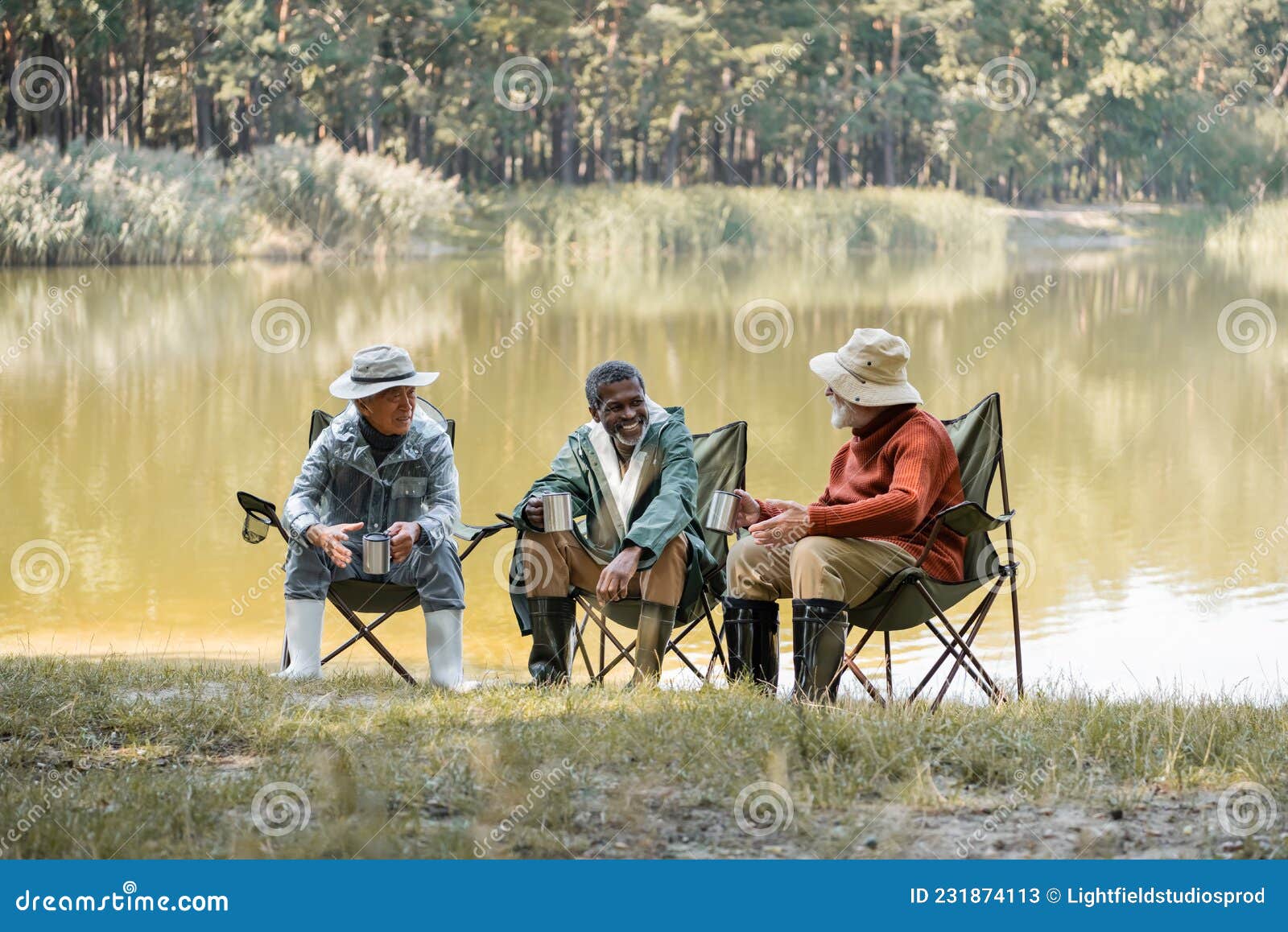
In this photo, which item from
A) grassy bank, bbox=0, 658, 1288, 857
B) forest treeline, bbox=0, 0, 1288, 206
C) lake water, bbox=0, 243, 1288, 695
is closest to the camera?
grassy bank, bbox=0, 658, 1288, 857

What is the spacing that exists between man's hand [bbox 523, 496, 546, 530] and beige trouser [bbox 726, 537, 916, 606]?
44cm

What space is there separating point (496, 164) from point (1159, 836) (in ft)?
106

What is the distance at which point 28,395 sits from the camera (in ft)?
31.4

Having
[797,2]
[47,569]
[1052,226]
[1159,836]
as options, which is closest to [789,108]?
[797,2]

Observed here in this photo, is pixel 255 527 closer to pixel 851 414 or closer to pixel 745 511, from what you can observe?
pixel 745 511

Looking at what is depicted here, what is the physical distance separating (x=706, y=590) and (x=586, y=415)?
5262mm

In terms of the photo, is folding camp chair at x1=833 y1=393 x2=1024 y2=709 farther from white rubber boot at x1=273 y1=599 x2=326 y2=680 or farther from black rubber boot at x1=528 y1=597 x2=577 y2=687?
white rubber boot at x1=273 y1=599 x2=326 y2=680

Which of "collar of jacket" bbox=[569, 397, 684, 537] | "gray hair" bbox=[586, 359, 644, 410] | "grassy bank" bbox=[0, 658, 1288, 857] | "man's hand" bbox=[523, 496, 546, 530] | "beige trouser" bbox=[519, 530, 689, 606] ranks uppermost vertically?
"gray hair" bbox=[586, 359, 644, 410]

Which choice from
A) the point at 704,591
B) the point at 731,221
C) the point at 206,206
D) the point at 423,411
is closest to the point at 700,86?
the point at 731,221

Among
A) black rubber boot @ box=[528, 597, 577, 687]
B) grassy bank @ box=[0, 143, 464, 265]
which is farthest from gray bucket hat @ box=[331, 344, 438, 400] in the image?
grassy bank @ box=[0, 143, 464, 265]

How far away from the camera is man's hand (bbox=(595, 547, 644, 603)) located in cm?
324

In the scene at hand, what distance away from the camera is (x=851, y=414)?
10.8 feet

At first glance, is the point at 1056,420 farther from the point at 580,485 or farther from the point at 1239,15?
the point at 1239,15

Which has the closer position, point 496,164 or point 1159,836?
point 1159,836
